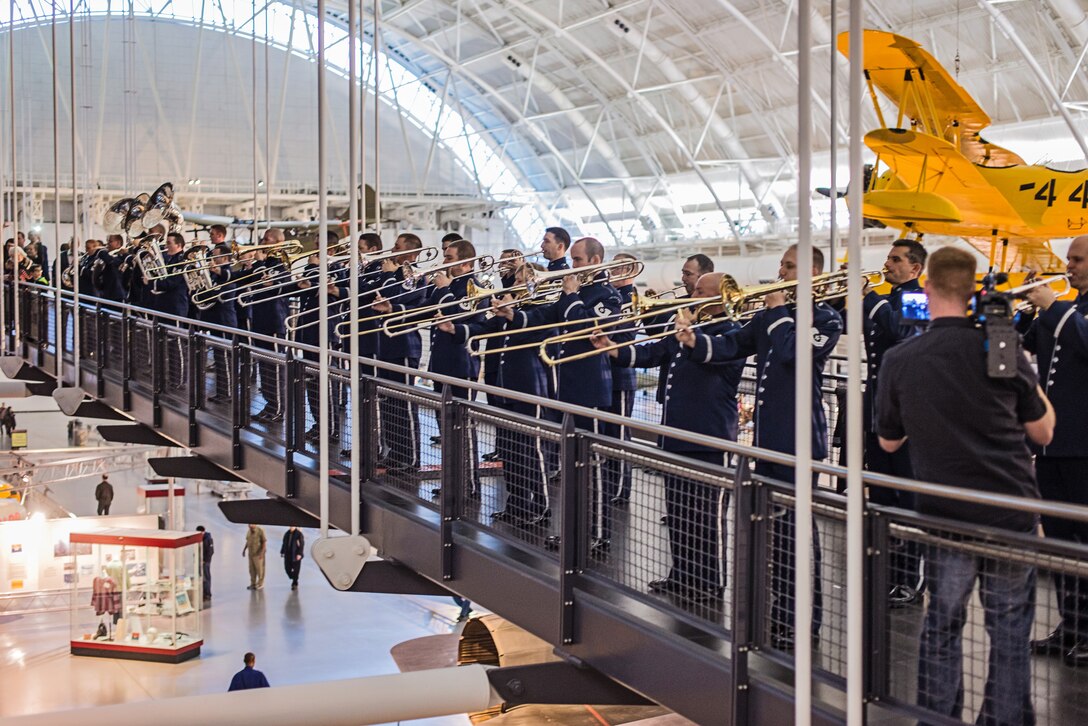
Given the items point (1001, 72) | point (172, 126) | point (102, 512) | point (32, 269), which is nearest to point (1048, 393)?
point (32, 269)

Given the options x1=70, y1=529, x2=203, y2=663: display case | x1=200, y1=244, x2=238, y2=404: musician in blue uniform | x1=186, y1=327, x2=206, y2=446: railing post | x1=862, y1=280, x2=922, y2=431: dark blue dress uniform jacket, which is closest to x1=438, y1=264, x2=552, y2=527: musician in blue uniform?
x1=862, y1=280, x2=922, y2=431: dark blue dress uniform jacket

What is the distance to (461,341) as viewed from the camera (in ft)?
26.1

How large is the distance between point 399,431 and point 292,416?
129cm

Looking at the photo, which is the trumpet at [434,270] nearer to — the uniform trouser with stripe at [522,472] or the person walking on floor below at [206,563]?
the uniform trouser with stripe at [522,472]

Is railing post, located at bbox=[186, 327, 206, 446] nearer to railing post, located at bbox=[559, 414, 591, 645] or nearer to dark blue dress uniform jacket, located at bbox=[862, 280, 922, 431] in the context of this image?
railing post, located at bbox=[559, 414, 591, 645]

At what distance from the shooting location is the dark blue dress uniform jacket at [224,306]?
448 inches

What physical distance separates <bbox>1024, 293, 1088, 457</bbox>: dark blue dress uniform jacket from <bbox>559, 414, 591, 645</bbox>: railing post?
6.10 feet

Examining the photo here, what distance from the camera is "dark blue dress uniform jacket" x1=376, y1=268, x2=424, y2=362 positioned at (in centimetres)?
889

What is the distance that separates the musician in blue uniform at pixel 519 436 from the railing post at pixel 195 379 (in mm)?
2843

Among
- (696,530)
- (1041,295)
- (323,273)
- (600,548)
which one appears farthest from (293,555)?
(1041,295)

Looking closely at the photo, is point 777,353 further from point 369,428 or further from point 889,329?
point 369,428

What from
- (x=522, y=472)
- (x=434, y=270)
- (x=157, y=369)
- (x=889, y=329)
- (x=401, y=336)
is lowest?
(x=522, y=472)

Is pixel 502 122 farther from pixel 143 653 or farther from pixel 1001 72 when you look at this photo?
pixel 143 653

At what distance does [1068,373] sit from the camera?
15.6 feet
